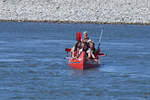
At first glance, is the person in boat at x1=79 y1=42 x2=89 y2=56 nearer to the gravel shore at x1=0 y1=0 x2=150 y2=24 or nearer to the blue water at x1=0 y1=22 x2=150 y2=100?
the blue water at x1=0 y1=22 x2=150 y2=100

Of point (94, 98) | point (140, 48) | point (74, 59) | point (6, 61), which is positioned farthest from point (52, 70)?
point (140, 48)

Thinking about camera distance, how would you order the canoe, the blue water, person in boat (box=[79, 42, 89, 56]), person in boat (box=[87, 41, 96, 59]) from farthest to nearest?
person in boat (box=[87, 41, 96, 59]) < person in boat (box=[79, 42, 89, 56]) < the canoe < the blue water

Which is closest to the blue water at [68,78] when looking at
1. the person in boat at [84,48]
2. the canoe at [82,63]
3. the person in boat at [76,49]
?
the canoe at [82,63]

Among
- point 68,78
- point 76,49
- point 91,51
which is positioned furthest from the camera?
point 91,51

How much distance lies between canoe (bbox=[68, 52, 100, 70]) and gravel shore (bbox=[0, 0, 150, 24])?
65227 millimetres

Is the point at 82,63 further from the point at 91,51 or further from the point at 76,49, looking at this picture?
the point at 91,51

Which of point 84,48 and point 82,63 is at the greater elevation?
point 84,48

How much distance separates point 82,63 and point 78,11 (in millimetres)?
74126

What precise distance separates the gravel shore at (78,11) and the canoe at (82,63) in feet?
214

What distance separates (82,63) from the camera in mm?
31578

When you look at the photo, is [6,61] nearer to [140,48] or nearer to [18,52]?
[18,52]

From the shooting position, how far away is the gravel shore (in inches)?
3971

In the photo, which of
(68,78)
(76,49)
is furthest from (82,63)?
(68,78)

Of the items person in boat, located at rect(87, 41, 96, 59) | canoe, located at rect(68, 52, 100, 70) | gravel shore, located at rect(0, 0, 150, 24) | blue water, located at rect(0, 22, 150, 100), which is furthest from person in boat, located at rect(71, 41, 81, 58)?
gravel shore, located at rect(0, 0, 150, 24)
